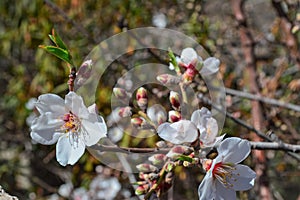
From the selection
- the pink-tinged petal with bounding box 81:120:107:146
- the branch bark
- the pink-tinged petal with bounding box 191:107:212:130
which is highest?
the pink-tinged petal with bounding box 81:120:107:146

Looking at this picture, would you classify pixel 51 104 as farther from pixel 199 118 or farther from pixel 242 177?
pixel 242 177

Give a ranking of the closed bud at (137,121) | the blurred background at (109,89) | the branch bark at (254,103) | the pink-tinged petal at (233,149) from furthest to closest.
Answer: the blurred background at (109,89)
the branch bark at (254,103)
the closed bud at (137,121)
the pink-tinged petal at (233,149)

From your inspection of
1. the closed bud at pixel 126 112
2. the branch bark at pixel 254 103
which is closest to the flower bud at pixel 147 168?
the closed bud at pixel 126 112

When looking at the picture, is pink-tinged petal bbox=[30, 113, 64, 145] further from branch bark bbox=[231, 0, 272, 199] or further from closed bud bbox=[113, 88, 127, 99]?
branch bark bbox=[231, 0, 272, 199]

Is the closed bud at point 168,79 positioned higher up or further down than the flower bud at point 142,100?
higher up

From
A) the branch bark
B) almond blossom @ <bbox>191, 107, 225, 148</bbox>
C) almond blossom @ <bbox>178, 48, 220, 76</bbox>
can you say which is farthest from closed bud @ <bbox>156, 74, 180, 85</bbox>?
the branch bark

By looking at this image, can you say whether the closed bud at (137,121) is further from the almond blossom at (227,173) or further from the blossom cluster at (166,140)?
the almond blossom at (227,173)

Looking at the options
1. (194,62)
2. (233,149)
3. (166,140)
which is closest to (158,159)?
(166,140)

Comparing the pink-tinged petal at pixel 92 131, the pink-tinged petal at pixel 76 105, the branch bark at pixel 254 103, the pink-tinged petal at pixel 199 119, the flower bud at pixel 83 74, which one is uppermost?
the flower bud at pixel 83 74
